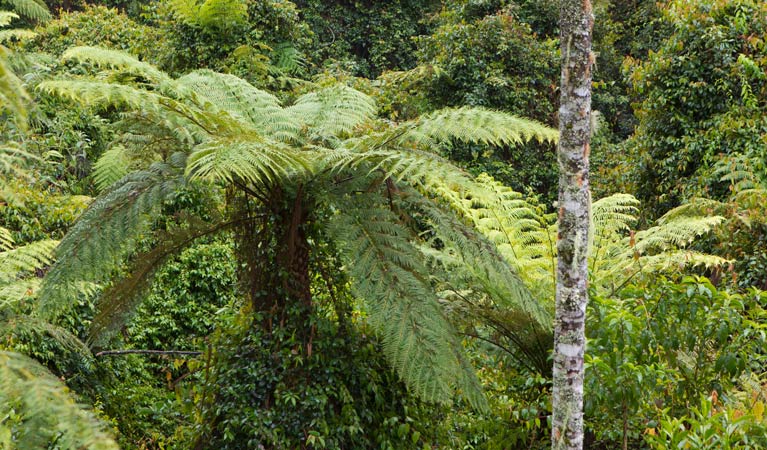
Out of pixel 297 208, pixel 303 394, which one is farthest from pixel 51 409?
pixel 297 208

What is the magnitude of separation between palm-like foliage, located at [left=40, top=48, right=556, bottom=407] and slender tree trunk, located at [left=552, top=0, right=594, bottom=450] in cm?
25

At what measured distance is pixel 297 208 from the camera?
11.3ft

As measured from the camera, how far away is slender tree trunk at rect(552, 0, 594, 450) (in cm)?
293

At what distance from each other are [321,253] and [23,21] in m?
10.7

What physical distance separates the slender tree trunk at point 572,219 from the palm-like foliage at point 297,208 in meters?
0.25

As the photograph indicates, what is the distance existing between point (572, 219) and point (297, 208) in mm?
1262

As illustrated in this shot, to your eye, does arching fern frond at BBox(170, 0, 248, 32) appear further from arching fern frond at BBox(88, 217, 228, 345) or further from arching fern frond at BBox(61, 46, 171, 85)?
arching fern frond at BBox(88, 217, 228, 345)

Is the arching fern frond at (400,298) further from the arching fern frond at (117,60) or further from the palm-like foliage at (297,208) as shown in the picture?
the arching fern frond at (117,60)

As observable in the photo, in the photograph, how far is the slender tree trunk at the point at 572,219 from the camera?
293 cm

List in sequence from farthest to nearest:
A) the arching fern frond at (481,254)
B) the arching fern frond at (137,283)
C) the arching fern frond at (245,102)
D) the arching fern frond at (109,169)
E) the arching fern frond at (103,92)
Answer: the arching fern frond at (109,169)
the arching fern frond at (245,102)
the arching fern frond at (137,283)
the arching fern frond at (481,254)
the arching fern frond at (103,92)

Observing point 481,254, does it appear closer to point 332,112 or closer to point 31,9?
point 332,112

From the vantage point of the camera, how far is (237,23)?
26.9ft

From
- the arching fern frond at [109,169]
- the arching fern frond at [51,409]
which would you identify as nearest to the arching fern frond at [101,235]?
the arching fern frond at [51,409]

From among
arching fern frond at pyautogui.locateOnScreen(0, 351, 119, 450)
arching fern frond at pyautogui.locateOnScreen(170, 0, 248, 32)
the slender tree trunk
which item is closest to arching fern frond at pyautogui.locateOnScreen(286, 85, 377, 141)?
the slender tree trunk
